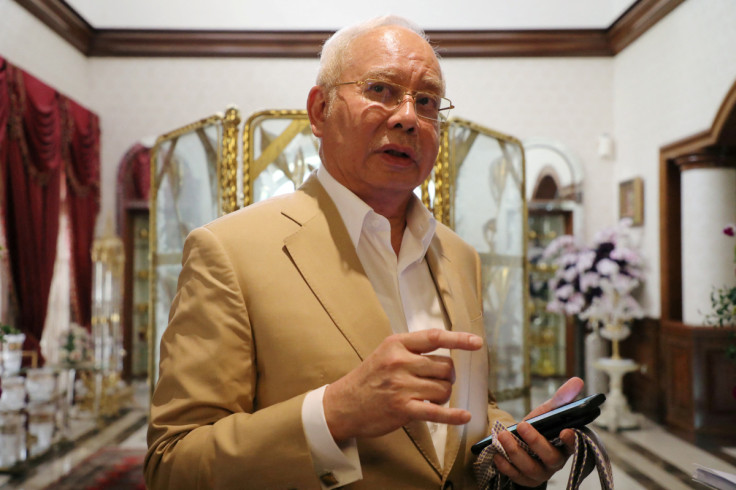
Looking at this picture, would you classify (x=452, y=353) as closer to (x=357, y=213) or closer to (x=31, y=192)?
(x=357, y=213)

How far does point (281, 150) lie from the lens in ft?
10.6

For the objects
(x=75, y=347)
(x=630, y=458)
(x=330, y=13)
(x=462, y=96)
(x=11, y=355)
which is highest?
(x=330, y=13)

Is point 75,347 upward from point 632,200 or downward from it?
downward

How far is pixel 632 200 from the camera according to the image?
6672 mm

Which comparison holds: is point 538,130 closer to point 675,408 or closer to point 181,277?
point 675,408

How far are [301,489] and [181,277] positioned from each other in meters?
0.42

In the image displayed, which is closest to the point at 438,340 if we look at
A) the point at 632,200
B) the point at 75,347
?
the point at 75,347

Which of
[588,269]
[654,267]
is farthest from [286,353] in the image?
[654,267]

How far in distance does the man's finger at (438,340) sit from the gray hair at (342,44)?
60cm

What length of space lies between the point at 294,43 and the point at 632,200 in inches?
157

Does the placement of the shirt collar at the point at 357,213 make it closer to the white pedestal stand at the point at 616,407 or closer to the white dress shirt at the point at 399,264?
the white dress shirt at the point at 399,264

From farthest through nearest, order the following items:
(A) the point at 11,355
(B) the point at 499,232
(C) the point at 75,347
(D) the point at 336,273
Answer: (C) the point at 75,347
(A) the point at 11,355
(B) the point at 499,232
(D) the point at 336,273

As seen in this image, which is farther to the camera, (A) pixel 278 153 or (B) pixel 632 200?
(B) pixel 632 200

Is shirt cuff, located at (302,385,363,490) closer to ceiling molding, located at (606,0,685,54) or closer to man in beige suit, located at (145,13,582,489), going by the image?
man in beige suit, located at (145,13,582,489)
